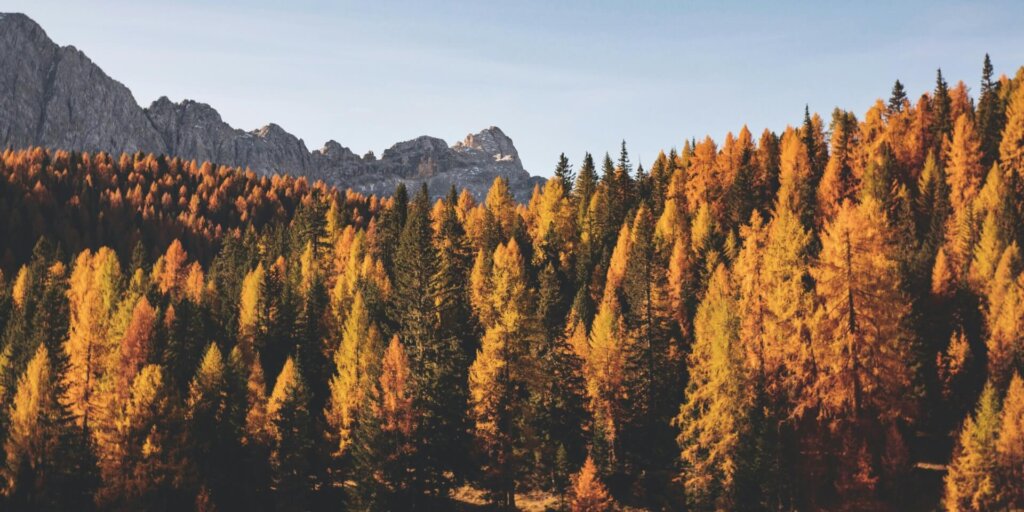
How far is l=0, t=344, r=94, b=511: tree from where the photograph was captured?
54.0 meters

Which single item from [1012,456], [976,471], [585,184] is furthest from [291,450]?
[585,184]

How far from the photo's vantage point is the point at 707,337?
6031 cm

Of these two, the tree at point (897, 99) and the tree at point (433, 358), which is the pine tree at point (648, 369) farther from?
the tree at point (897, 99)

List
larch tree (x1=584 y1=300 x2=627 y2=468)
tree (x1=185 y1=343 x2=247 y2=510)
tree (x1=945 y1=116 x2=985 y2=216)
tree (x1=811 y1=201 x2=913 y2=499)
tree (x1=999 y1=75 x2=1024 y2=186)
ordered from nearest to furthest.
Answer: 1. tree (x1=811 y1=201 x2=913 y2=499)
2. tree (x1=185 y1=343 x2=247 y2=510)
3. larch tree (x1=584 y1=300 x2=627 y2=468)
4. tree (x1=945 y1=116 x2=985 y2=216)
5. tree (x1=999 y1=75 x2=1024 y2=186)

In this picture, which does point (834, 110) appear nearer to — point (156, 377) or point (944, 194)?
point (944, 194)

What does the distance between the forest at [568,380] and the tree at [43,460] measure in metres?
0.16

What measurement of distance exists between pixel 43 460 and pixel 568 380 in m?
38.9

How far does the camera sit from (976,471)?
48.9 metres

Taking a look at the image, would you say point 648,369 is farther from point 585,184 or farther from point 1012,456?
point 585,184

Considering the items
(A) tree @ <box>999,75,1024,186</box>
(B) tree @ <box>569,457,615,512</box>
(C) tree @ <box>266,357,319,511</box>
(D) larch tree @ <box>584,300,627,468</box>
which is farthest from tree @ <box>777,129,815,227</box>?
(C) tree @ <box>266,357,319,511</box>

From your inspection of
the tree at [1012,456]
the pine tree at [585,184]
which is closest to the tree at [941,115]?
the pine tree at [585,184]

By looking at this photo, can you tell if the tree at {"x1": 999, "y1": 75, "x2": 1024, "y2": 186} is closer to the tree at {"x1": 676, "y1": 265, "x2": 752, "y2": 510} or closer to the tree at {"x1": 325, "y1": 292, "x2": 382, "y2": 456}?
the tree at {"x1": 676, "y1": 265, "x2": 752, "y2": 510}

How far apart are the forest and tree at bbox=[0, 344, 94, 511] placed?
0.52 feet

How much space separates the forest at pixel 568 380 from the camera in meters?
48.8
